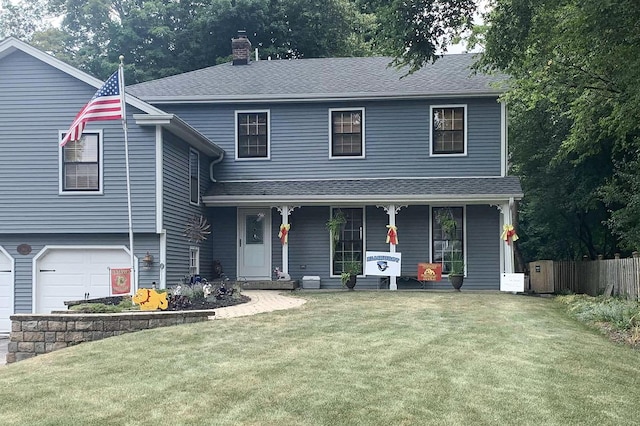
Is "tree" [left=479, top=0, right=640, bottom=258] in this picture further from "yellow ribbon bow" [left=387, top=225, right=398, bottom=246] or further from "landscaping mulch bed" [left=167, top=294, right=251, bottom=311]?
"landscaping mulch bed" [left=167, top=294, right=251, bottom=311]

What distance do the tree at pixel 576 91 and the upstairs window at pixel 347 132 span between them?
4.16 metres

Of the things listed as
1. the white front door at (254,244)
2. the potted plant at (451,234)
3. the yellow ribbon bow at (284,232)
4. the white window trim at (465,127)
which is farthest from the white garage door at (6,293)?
the white window trim at (465,127)

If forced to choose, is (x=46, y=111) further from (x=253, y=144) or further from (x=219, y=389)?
(x=219, y=389)

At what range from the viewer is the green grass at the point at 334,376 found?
5.60 meters

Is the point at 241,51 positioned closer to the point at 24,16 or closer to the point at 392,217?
the point at 392,217

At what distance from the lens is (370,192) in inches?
672

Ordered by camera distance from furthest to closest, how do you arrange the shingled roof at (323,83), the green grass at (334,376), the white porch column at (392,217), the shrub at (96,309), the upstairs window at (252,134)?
the upstairs window at (252,134) → the shingled roof at (323,83) → the white porch column at (392,217) → the shrub at (96,309) → the green grass at (334,376)

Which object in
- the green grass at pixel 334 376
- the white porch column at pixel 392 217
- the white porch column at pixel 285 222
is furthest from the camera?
the white porch column at pixel 285 222

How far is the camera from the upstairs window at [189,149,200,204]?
1680cm

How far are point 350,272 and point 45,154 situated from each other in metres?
7.97

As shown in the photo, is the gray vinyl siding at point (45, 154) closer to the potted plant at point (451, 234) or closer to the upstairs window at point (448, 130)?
the upstairs window at point (448, 130)

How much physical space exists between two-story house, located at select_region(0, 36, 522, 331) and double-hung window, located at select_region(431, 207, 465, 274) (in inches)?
1.5

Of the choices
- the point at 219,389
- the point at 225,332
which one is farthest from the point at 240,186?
the point at 219,389

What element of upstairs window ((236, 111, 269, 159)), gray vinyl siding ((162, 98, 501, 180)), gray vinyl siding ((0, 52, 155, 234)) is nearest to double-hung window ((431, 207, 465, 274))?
gray vinyl siding ((162, 98, 501, 180))
